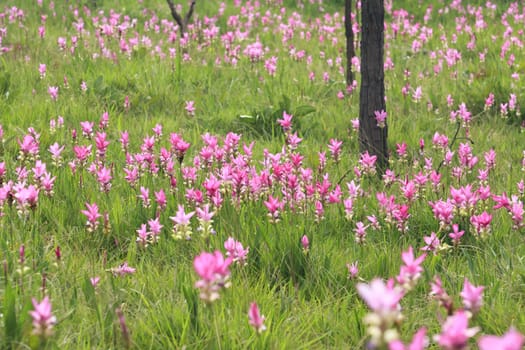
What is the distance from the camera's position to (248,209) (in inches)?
142

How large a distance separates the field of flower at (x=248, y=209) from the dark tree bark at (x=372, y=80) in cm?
20

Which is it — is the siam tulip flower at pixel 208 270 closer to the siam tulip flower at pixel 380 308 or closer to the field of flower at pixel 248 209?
the field of flower at pixel 248 209

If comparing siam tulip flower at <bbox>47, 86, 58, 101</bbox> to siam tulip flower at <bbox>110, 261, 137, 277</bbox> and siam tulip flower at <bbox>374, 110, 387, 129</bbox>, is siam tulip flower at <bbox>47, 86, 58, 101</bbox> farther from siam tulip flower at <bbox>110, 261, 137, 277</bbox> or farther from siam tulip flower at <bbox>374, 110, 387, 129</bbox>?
siam tulip flower at <bbox>110, 261, 137, 277</bbox>

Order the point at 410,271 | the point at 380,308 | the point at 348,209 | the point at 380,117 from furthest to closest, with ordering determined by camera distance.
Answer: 1. the point at 380,117
2. the point at 348,209
3. the point at 410,271
4. the point at 380,308

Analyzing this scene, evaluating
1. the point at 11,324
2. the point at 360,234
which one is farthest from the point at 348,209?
the point at 11,324

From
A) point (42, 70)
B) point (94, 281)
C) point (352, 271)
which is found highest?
point (42, 70)

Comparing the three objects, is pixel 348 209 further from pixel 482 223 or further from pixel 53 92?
pixel 53 92

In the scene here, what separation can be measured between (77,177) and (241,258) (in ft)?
5.88

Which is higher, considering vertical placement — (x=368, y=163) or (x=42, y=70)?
(x=42, y=70)

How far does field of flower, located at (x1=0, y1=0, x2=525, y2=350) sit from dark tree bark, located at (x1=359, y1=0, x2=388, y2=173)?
20 centimetres

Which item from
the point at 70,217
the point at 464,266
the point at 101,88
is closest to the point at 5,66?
the point at 101,88

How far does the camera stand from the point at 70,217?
3.68m

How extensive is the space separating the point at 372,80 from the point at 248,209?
1939mm

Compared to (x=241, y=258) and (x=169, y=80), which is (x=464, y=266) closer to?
(x=241, y=258)
